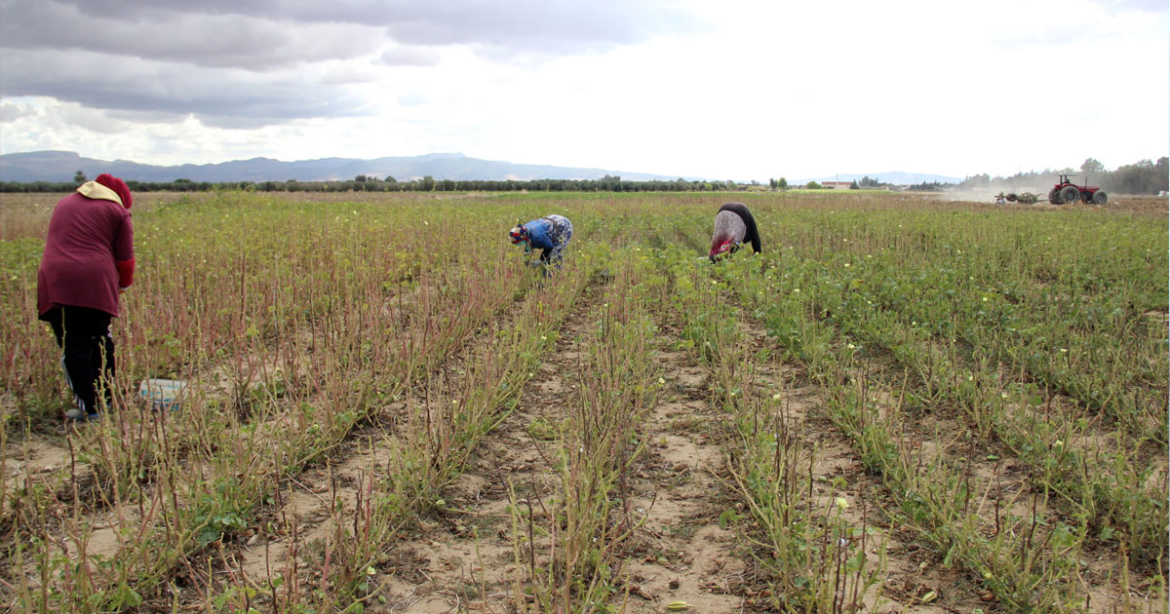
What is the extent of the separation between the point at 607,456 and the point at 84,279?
10.6ft

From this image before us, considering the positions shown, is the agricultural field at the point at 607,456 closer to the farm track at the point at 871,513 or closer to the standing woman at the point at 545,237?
the farm track at the point at 871,513

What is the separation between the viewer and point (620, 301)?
18.3ft

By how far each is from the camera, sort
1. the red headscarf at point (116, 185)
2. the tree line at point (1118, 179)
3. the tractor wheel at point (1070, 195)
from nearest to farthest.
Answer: the red headscarf at point (116, 185), the tractor wheel at point (1070, 195), the tree line at point (1118, 179)

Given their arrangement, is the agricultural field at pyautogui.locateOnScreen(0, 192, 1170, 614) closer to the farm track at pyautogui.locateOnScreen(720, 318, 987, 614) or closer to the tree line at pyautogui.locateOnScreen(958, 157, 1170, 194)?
the farm track at pyautogui.locateOnScreen(720, 318, 987, 614)

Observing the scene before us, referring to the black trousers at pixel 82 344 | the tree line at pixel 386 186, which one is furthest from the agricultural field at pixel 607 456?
the tree line at pixel 386 186

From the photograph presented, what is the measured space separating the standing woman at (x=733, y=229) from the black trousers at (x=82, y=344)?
20.3 ft

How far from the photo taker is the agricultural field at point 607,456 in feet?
7.70

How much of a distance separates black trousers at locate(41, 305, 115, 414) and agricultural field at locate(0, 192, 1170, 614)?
0.16 m

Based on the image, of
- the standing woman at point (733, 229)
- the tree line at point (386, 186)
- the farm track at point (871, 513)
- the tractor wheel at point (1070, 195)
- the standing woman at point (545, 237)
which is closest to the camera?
the farm track at point (871, 513)

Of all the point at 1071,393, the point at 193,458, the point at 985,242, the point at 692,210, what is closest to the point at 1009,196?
the point at 692,210

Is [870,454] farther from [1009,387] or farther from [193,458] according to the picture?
[193,458]

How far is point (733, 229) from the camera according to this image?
830cm

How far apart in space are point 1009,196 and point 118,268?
1289 inches

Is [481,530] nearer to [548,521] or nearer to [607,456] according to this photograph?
[548,521]
